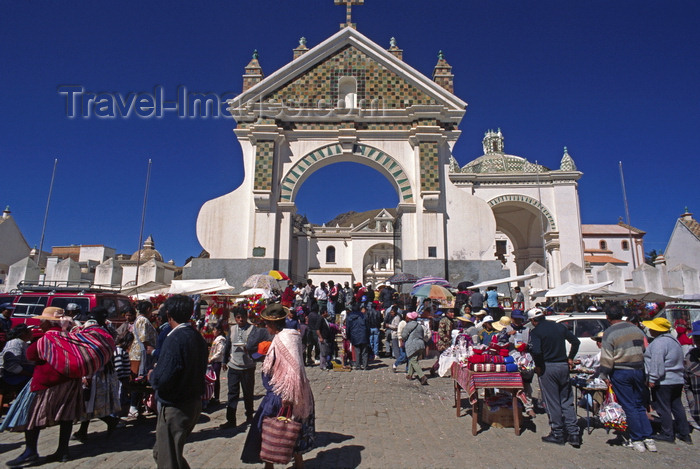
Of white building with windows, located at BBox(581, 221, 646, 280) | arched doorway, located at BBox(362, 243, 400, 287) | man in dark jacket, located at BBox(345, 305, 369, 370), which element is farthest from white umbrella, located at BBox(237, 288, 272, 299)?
white building with windows, located at BBox(581, 221, 646, 280)

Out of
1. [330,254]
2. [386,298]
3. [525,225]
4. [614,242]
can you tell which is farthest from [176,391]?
[614,242]

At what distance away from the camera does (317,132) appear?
58.3ft

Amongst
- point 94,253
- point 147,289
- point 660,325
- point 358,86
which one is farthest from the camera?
point 94,253

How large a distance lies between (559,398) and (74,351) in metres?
6.19

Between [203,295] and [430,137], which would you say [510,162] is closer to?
[430,137]

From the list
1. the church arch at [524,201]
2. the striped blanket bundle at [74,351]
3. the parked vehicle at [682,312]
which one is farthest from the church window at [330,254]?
the striped blanket bundle at [74,351]

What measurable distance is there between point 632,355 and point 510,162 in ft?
86.2

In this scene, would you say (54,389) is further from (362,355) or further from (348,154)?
(348,154)

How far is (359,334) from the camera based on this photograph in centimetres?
1072

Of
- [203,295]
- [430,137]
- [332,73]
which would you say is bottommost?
[203,295]

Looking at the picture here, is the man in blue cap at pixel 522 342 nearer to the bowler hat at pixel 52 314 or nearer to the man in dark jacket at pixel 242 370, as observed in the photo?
the man in dark jacket at pixel 242 370

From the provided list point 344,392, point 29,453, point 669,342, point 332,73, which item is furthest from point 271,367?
point 332,73

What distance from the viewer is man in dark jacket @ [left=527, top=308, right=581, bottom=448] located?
226 inches

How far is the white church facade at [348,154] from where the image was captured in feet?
55.4
